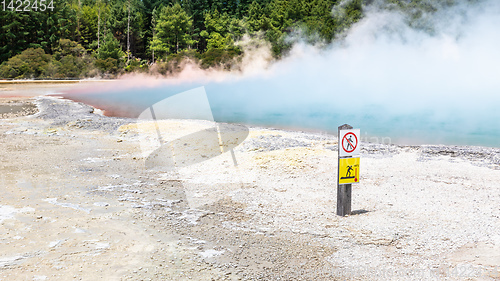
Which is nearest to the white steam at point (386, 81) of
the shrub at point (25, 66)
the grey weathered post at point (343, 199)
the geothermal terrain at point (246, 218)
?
the geothermal terrain at point (246, 218)

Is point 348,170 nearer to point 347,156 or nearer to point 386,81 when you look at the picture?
point 347,156

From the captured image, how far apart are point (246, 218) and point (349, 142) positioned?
178 centimetres

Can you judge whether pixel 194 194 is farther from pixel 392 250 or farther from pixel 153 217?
pixel 392 250

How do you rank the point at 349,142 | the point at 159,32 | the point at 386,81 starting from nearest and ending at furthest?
the point at 349,142
the point at 386,81
the point at 159,32

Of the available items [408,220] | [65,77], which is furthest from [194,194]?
[65,77]

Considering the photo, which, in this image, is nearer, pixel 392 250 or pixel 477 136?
pixel 392 250

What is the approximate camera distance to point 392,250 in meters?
5.44

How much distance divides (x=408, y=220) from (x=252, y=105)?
2279cm

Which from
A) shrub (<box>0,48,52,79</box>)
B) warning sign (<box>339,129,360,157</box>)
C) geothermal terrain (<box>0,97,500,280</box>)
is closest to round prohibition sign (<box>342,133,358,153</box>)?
warning sign (<box>339,129,360,157</box>)

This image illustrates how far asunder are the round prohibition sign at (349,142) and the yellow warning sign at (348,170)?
141 mm

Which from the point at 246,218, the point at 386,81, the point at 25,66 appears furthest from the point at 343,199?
the point at 25,66

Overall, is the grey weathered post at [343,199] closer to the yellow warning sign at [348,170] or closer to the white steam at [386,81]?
the yellow warning sign at [348,170]

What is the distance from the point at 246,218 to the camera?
662cm

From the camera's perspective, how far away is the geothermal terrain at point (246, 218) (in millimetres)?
4965
